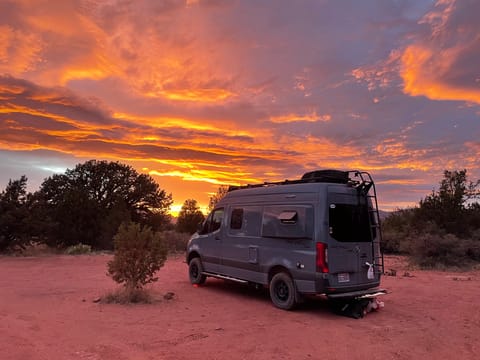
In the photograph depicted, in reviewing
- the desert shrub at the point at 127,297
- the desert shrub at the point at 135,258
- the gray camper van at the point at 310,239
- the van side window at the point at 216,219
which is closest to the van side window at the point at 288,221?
the gray camper van at the point at 310,239

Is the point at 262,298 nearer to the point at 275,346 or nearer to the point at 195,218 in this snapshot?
the point at 275,346

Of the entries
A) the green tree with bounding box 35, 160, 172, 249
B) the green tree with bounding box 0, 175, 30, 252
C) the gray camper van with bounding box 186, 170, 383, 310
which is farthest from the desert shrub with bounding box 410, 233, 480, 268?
the green tree with bounding box 0, 175, 30, 252

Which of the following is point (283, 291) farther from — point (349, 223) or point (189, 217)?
point (189, 217)

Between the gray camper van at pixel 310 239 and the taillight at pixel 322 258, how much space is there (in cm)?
2

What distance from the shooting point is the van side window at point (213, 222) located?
11789 mm

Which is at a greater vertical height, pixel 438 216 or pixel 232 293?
pixel 438 216

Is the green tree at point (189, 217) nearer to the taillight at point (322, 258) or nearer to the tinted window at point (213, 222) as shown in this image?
the tinted window at point (213, 222)

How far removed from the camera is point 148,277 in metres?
10.4

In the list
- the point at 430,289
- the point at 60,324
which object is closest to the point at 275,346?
the point at 60,324

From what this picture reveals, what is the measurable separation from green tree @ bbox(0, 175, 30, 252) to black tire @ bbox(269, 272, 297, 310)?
1591cm

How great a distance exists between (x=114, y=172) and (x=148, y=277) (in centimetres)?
2099

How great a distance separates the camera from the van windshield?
8.88 meters

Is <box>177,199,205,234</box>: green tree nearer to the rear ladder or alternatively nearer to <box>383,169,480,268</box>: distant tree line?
<box>383,169,480,268</box>: distant tree line

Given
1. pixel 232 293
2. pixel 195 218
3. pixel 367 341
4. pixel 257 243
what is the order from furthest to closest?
1. pixel 195 218
2. pixel 232 293
3. pixel 257 243
4. pixel 367 341
